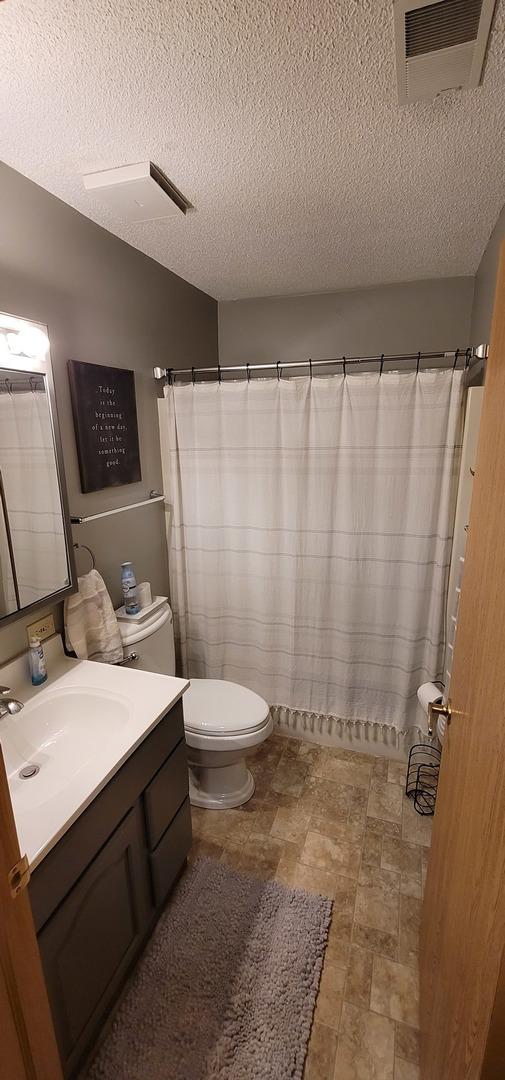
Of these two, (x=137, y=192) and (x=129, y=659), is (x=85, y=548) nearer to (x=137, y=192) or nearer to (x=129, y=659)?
(x=129, y=659)

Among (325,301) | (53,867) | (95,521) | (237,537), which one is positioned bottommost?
(53,867)

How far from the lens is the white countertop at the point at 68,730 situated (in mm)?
1007

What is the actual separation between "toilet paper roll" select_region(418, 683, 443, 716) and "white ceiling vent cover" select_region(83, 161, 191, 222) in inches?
83.1

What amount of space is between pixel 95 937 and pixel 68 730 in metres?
0.52

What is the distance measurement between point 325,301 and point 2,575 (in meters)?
2.10

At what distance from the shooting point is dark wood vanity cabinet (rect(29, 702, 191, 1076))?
99 centimetres

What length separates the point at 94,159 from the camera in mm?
1258

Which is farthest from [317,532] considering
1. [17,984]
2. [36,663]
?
[17,984]

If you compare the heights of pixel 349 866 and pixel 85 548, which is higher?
pixel 85 548

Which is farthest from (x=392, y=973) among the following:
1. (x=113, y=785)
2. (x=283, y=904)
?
(x=113, y=785)

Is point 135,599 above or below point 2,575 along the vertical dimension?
below

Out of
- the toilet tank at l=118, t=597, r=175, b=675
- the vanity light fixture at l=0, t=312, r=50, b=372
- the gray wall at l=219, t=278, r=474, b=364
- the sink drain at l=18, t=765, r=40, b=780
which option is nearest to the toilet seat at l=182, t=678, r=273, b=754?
the toilet tank at l=118, t=597, r=175, b=675

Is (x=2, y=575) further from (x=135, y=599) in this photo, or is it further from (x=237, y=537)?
(x=237, y=537)

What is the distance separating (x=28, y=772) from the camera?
121cm
